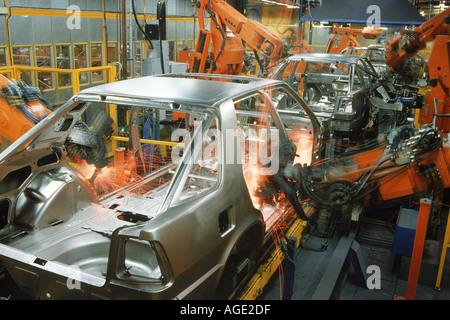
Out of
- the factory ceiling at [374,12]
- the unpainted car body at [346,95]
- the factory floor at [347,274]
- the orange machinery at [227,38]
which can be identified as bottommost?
the factory floor at [347,274]

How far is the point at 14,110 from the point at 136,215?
204 cm

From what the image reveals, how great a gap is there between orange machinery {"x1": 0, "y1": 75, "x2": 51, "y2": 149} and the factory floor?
3.09 meters

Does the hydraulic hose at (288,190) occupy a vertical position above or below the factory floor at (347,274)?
above

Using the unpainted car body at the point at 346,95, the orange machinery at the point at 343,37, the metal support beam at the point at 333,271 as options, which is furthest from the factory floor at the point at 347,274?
the orange machinery at the point at 343,37

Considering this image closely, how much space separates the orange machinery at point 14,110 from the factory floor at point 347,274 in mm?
3088

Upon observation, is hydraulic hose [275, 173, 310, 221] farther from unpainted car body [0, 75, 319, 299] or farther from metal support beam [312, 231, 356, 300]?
metal support beam [312, 231, 356, 300]

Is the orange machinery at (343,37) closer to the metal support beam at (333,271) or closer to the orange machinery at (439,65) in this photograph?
the orange machinery at (439,65)

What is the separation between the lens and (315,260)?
4.66 meters

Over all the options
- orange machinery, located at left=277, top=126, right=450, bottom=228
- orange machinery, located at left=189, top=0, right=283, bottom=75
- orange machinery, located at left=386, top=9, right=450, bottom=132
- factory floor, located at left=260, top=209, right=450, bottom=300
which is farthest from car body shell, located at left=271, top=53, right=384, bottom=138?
factory floor, located at left=260, top=209, right=450, bottom=300

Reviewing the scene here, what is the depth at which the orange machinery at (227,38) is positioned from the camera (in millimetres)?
8547

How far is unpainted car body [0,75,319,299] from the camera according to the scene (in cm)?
235

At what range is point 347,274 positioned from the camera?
14.8 ft

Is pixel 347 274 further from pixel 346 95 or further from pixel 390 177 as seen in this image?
pixel 346 95

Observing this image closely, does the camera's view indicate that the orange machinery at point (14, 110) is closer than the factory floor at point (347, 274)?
No
